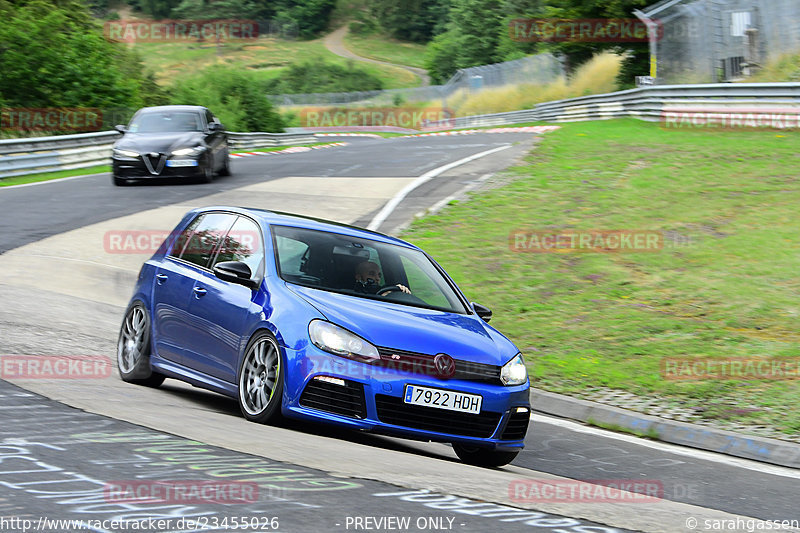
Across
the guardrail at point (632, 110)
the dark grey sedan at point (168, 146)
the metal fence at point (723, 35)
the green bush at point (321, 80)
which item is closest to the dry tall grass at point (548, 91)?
the guardrail at point (632, 110)

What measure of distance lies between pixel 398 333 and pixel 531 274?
6920 millimetres

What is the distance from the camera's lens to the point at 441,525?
434cm

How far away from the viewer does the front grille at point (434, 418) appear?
646cm

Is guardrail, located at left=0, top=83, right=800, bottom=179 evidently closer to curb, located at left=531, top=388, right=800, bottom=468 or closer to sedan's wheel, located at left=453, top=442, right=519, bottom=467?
curb, located at left=531, top=388, right=800, bottom=468

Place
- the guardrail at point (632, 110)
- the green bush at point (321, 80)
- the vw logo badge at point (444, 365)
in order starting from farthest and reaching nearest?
the green bush at point (321, 80)
the guardrail at point (632, 110)
the vw logo badge at point (444, 365)

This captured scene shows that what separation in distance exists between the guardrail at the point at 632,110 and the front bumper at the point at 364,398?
67.9 feet

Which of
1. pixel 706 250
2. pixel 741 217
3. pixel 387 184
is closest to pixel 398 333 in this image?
pixel 706 250

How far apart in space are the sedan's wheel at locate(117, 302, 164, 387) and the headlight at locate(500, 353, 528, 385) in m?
3.06

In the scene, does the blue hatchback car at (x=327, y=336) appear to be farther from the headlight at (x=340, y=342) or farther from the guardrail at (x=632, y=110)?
the guardrail at (x=632, y=110)

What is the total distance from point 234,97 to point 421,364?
4705 centimetres

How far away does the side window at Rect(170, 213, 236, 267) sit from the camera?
8180mm

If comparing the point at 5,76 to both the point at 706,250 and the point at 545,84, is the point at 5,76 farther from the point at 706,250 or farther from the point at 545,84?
the point at 545,84

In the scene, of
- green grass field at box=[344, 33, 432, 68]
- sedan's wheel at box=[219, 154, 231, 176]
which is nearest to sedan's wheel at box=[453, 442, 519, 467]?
sedan's wheel at box=[219, 154, 231, 176]

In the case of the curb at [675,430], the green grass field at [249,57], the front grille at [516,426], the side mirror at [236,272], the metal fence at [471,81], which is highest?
the green grass field at [249,57]
